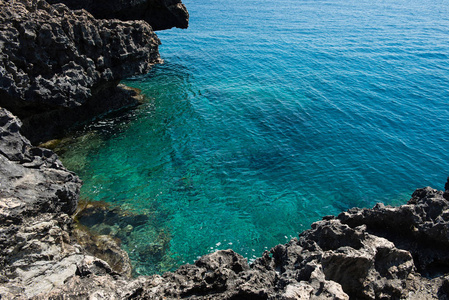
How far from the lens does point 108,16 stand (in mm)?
40375

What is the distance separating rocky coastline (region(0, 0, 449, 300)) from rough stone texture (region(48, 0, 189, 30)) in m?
14.5

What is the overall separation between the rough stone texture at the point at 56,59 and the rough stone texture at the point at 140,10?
33.4ft

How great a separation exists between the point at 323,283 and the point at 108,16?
4110 cm

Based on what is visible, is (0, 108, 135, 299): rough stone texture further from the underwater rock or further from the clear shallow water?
the clear shallow water

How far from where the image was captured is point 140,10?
4319 cm

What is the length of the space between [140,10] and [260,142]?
2688 cm

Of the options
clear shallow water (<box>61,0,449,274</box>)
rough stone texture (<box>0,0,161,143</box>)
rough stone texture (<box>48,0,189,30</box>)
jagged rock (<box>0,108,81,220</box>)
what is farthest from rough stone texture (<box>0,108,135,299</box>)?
rough stone texture (<box>48,0,189,30</box>)

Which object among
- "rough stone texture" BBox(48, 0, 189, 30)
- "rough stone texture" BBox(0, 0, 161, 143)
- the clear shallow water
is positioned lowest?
the clear shallow water

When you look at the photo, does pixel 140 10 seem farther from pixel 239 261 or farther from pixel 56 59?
pixel 239 261

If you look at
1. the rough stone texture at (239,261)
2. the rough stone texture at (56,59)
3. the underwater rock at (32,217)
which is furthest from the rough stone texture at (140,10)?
the rough stone texture at (239,261)

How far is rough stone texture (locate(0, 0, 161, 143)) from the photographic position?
2322cm

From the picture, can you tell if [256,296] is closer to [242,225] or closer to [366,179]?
[242,225]

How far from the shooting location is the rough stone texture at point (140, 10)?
127 ft

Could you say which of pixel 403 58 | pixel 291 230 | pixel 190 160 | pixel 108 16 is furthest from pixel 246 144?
pixel 403 58
